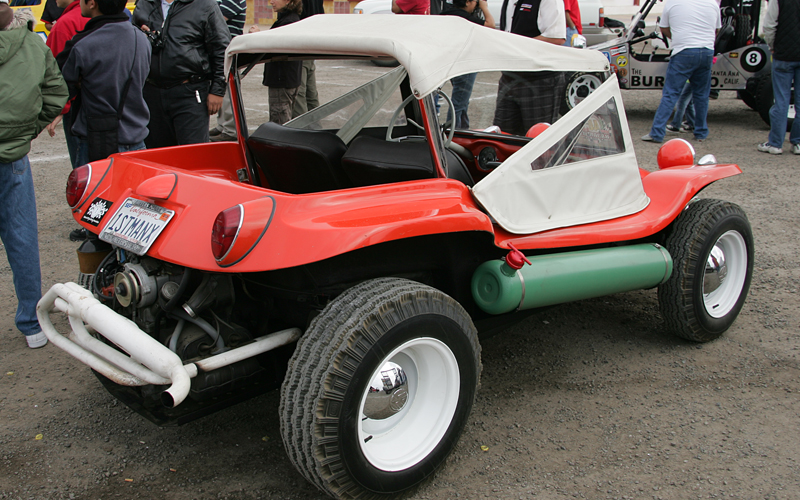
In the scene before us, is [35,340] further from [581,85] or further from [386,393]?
[581,85]

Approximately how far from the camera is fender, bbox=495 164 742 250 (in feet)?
9.55

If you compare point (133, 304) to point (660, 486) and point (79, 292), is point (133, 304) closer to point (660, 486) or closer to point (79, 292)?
point (79, 292)

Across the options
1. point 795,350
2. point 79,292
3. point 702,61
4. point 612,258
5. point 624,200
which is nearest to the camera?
point 79,292

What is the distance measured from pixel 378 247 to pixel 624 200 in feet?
5.00

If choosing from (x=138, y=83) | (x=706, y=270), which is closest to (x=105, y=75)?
(x=138, y=83)

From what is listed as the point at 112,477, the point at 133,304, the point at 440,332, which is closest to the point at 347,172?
the point at 440,332

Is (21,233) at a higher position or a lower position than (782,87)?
lower

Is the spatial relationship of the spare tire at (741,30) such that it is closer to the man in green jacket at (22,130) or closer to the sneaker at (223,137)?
the sneaker at (223,137)

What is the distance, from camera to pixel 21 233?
3.47 meters

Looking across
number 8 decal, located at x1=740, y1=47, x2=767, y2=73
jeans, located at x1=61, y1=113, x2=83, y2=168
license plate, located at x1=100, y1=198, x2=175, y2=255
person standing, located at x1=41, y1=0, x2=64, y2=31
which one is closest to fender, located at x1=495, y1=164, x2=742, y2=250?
license plate, located at x1=100, y1=198, x2=175, y2=255

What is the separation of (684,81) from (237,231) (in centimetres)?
763

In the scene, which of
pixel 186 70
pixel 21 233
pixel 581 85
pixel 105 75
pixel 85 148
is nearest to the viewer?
pixel 581 85

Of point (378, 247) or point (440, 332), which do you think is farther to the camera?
point (378, 247)

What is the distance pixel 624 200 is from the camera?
3.33 metres
